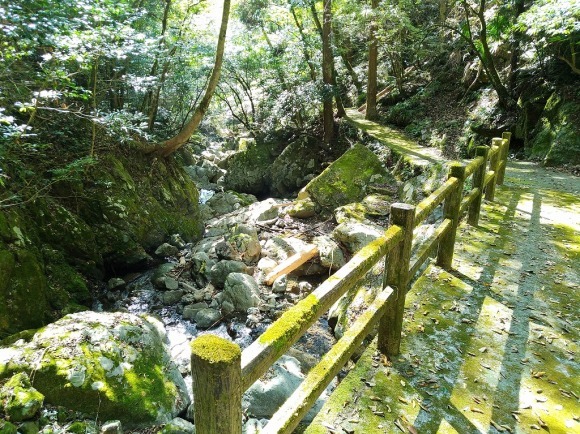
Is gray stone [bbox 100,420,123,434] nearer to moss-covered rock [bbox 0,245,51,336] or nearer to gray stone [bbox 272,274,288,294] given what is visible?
moss-covered rock [bbox 0,245,51,336]

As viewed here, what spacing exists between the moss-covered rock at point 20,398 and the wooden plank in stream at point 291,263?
472 cm

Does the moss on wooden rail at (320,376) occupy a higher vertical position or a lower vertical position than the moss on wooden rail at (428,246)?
lower

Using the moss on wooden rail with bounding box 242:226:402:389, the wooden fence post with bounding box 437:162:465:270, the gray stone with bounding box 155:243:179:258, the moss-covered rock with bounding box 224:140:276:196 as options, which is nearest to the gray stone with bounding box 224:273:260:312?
the gray stone with bounding box 155:243:179:258

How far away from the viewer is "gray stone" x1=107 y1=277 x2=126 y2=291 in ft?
24.1

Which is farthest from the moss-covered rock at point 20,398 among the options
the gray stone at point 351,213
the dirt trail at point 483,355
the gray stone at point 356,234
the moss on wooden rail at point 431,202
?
the gray stone at point 351,213

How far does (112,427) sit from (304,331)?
7.91 feet

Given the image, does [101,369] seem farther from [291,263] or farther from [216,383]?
[291,263]

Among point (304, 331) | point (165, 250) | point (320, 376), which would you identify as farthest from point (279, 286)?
point (304, 331)

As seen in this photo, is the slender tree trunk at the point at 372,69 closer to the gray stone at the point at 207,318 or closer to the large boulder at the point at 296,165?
the large boulder at the point at 296,165

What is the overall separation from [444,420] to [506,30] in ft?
44.0

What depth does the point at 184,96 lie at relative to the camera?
45.9 feet

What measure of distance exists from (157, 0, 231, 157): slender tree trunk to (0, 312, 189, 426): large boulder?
664cm

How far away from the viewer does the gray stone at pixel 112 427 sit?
3131 millimetres

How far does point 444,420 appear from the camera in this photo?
2.52 meters
